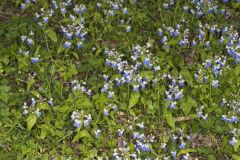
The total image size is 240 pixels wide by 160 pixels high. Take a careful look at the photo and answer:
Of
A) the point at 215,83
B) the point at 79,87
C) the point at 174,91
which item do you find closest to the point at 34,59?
the point at 79,87

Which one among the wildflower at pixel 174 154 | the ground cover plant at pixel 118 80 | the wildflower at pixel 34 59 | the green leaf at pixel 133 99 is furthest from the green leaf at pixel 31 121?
the wildflower at pixel 174 154

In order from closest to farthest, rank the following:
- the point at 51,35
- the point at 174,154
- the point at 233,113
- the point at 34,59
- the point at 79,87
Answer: the point at 174,154 < the point at 233,113 < the point at 79,87 < the point at 34,59 < the point at 51,35

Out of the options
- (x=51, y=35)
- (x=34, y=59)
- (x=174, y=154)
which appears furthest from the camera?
(x=51, y=35)

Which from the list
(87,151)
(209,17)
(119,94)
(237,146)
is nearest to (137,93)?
(119,94)

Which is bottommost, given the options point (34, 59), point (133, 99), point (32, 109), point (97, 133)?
point (32, 109)

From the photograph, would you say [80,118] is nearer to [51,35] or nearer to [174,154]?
[174,154]

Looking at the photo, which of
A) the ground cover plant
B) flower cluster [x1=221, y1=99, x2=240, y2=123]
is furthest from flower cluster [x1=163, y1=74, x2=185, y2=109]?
flower cluster [x1=221, y1=99, x2=240, y2=123]

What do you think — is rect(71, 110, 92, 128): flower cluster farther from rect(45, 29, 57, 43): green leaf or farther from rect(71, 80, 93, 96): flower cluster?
rect(45, 29, 57, 43): green leaf

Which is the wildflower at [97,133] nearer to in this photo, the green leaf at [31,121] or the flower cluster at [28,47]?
the green leaf at [31,121]
